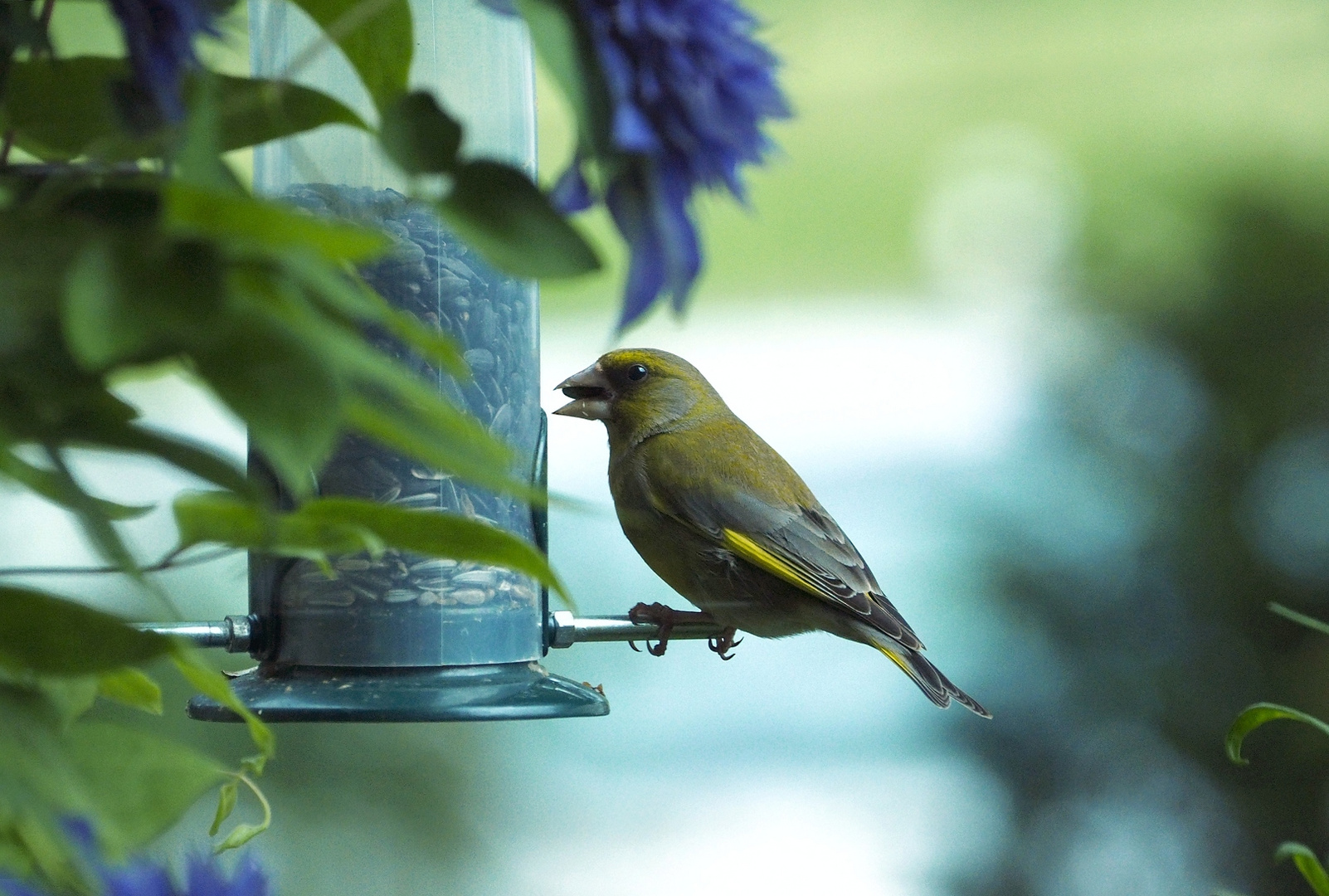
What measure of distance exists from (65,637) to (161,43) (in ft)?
0.47

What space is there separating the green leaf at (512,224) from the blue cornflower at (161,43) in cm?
7

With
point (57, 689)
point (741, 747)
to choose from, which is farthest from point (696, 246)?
point (741, 747)

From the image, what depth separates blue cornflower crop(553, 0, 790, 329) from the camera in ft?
1.20

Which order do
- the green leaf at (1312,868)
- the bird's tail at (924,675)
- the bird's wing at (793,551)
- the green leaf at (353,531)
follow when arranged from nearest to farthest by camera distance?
1. the green leaf at (353,531)
2. the green leaf at (1312,868)
3. the bird's tail at (924,675)
4. the bird's wing at (793,551)

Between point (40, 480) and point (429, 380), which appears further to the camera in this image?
point (429, 380)

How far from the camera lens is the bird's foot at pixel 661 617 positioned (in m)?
1.56

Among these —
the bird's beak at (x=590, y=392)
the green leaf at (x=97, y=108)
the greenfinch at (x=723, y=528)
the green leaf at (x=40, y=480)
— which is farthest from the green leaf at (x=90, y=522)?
the bird's beak at (x=590, y=392)

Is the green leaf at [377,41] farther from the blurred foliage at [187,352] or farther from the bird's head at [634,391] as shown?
the bird's head at [634,391]

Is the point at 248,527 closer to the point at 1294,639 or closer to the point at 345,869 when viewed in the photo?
the point at 1294,639

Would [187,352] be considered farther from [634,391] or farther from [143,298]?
[634,391]

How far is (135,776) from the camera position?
1.14 feet

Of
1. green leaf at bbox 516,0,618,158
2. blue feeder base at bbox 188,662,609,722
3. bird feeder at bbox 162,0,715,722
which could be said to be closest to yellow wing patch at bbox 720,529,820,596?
bird feeder at bbox 162,0,715,722

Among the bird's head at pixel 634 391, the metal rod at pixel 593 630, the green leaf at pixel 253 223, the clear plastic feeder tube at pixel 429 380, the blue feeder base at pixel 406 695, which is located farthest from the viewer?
the bird's head at pixel 634 391

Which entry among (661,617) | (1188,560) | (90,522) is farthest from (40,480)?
(1188,560)
